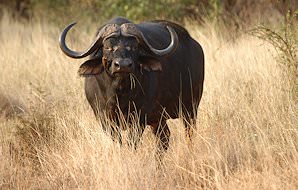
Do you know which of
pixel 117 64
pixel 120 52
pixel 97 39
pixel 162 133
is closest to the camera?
pixel 117 64

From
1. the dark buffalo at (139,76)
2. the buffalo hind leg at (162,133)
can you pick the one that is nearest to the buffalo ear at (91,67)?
the dark buffalo at (139,76)

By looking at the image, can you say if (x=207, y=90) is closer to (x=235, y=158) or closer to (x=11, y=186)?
(x=235, y=158)

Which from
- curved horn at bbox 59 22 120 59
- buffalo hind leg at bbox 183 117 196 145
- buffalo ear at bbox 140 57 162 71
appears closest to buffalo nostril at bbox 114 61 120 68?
curved horn at bbox 59 22 120 59

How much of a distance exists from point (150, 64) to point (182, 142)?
Answer: 768 mm

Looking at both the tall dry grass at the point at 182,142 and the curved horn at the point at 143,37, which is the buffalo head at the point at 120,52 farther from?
the tall dry grass at the point at 182,142

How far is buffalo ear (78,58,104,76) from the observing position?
6469 mm

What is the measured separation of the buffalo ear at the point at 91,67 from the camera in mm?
6469

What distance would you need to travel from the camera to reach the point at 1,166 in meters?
6.39

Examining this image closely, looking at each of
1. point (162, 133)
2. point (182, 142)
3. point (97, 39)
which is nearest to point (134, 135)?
point (182, 142)

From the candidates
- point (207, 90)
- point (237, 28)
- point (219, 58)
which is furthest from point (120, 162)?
point (237, 28)

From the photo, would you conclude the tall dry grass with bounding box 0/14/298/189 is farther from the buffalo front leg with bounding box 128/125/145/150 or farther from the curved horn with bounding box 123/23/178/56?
the curved horn with bounding box 123/23/178/56

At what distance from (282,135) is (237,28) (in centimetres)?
663

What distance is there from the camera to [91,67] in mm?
6488

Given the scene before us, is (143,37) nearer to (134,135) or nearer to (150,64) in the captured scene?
(150,64)
